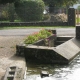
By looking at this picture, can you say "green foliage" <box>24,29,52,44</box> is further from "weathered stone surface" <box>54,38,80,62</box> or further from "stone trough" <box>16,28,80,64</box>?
"weathered stone surface" <box>54,38,80,62</box>

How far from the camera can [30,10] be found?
103 feet

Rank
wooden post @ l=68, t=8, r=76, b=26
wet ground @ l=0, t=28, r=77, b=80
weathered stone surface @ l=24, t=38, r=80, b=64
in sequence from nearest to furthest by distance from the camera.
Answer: wet ground @ l=0, t=28, r=77, b=80, weathered stone surface @ l=24, t=38, r=80, b=64, wooden post @ l=68, t=8, r=76, b=26

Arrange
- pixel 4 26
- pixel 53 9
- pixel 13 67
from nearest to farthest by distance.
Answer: pixel 13 67 → pixel 4 26 → pixel 53 9

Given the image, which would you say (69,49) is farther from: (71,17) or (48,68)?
(71,17)

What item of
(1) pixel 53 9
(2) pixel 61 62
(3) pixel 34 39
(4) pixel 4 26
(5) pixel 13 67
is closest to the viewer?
(5) pixel 13 67

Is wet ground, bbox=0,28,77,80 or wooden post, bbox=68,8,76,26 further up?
wooden post, bbox=68,8,76,26

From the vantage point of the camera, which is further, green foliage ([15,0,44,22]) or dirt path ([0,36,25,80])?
green foliage ([15,0,44,22])

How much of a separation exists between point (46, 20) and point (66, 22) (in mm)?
2304

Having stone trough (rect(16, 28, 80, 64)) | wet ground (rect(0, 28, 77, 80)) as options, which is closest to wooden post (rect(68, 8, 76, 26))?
wet ground (rect(0, 28, 77, 80))

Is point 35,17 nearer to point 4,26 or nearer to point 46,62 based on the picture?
point 4,26

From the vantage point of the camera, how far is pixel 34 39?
16.3m

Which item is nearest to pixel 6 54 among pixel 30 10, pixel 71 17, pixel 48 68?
pixel 48 68

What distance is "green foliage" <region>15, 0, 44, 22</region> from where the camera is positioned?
3133cm

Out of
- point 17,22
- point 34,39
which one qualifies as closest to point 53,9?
point 17,22
